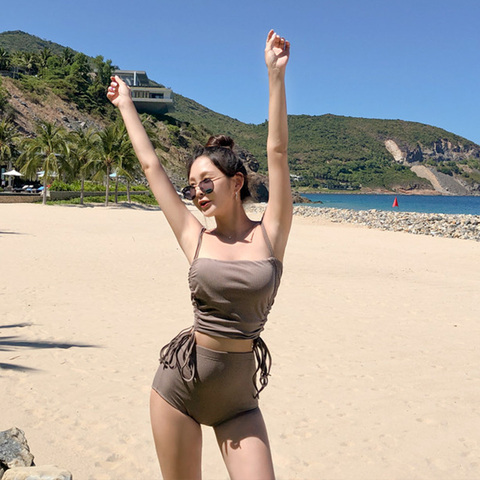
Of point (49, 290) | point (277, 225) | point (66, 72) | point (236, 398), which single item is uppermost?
point (66, 72)

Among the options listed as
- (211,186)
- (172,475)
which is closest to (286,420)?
(172,475)

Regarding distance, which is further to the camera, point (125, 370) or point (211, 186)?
point (125, 370)

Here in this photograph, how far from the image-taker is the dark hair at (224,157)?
6.94 ft

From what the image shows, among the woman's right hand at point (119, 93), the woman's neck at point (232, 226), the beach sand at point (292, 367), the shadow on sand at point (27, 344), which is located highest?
the woman's right hand at point (119, 93)

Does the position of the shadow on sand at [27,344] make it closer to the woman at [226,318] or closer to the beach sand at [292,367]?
the beach sand at [292,367]

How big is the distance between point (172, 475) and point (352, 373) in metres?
4.34

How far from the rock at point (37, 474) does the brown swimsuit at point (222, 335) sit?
1.13 meters

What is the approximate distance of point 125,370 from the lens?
19.1 feet

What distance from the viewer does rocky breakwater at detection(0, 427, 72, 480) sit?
275cm

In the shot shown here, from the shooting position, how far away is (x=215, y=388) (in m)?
1.95

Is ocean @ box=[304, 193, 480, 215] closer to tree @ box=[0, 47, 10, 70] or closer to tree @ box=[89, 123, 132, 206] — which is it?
tree @ box=[89, 123, 132, 206]

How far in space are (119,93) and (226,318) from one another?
117 cm

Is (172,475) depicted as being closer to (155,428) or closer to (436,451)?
(155,428)

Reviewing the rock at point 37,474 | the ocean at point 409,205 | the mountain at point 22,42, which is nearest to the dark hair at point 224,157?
the rock at point 37,474
